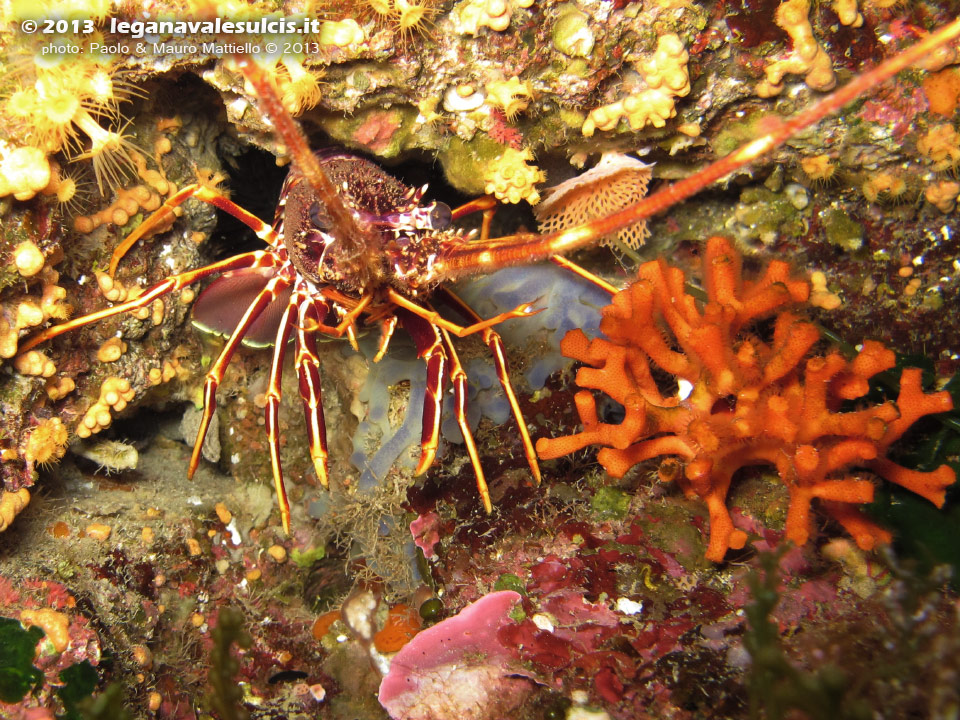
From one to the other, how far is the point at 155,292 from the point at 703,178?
101 inches

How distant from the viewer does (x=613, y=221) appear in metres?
1.28

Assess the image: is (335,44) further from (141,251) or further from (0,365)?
(0,365)

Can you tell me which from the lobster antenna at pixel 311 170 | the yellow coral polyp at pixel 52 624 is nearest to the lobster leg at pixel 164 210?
the lobster antenna at pixel 311 170

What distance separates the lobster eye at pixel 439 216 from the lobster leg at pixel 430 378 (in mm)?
542

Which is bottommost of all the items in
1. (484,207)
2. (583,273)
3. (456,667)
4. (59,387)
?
(456,667)

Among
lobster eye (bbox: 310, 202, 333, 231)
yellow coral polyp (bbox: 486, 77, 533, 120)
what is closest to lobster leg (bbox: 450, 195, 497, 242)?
yellow coral polyp (bbox: 486, 77, 533, 120)

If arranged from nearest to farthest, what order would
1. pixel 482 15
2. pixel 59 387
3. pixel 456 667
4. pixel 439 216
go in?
pixel 456 667
pixel 482 15
pixel 439 216
pixel 59 387

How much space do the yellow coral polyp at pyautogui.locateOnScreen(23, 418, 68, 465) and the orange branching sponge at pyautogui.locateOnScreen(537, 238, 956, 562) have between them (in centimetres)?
220

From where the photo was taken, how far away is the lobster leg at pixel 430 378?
2496 mm

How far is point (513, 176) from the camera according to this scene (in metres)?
2.62

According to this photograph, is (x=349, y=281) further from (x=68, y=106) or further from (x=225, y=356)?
(x=68, y=106)

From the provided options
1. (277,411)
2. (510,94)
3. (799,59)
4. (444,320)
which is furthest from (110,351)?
(799,59)

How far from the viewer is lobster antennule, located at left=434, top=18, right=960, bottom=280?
3.37ft

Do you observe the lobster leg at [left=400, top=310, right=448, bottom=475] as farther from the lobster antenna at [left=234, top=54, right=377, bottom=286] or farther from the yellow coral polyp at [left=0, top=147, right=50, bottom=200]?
the yellow coral polyp at [left=0, top=147, right=50, bottom=200]
